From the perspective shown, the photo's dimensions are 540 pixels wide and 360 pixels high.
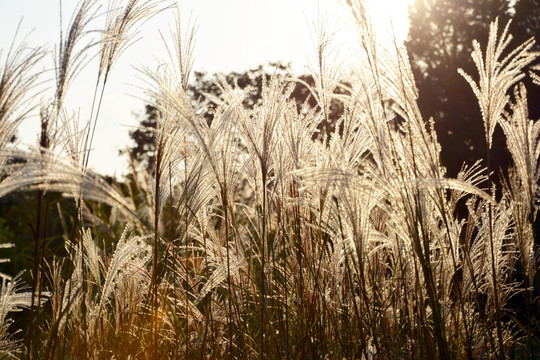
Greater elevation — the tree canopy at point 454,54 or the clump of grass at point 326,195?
the tree canopy at point 454,54

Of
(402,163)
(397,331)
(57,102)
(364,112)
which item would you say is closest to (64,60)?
(57,102)

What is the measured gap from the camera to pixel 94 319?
107 inches

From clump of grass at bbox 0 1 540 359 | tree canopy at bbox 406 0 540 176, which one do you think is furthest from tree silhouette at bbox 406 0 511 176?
clump of grass at bbox 0 1 540 359

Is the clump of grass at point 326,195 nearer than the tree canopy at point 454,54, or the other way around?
the clump of grass at point 326,195

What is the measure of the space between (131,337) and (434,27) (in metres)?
18.4

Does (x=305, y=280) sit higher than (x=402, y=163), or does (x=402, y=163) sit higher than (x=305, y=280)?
(x=402, y=163)

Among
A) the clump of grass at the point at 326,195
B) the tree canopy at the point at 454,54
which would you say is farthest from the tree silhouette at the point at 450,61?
the clump of grass at the point at 326,195

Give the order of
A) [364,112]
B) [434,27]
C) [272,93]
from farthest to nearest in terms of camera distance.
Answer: [434,27], [272,93], [364,112]

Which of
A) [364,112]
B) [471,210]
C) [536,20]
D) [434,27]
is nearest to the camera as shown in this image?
[364,112]

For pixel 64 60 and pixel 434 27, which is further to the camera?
pixel 434 27

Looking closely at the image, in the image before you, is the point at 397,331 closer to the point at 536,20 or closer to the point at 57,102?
the point at 57,102

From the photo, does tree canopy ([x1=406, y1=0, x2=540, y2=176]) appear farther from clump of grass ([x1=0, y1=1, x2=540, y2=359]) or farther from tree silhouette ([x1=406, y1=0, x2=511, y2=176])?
clump of grass ([x1=0, y1=1, x2=540, y2=359])

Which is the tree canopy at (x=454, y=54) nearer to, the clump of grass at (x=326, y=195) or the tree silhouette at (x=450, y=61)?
the tree silhouette at (x=450, y=61)

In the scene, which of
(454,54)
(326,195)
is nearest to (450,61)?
(454,54)
